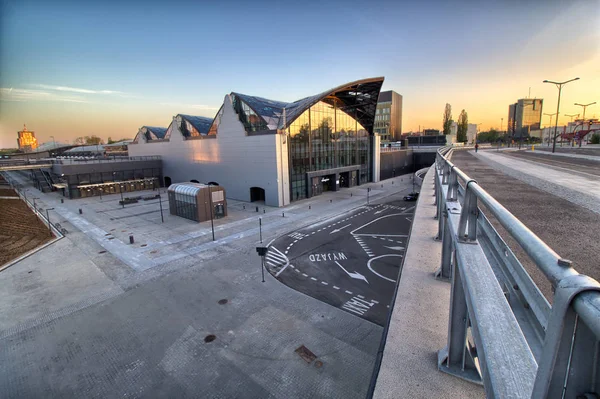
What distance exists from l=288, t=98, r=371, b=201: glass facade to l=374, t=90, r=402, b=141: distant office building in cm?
5824

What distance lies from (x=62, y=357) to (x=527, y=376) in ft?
46.6

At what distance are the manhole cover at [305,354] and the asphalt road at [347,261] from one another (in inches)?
123

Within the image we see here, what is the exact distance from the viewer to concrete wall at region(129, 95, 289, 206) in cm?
3469

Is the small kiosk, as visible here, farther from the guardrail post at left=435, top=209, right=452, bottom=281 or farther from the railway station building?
the guardrail post at left=435, top=209, right=452, bottom=281

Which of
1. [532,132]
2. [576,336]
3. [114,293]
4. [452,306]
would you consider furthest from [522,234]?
[532,132]

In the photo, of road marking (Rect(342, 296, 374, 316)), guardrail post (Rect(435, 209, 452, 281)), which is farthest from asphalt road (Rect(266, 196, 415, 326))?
guardrail post (Rect(435, 209, 452, 281))

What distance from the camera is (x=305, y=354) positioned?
1044 cm

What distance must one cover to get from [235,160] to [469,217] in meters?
37.4

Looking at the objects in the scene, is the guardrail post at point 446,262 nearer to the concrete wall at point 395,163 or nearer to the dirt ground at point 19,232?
the dirt ground at point 19,232

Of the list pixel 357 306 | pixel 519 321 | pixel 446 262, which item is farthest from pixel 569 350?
pixel 357 306

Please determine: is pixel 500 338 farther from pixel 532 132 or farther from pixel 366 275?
pixel 532 132

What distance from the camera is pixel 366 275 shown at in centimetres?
1641

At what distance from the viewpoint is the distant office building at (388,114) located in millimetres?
104875

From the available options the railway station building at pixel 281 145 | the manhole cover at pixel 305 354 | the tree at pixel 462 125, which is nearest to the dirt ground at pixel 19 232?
the railway station building at pixel 281 145
